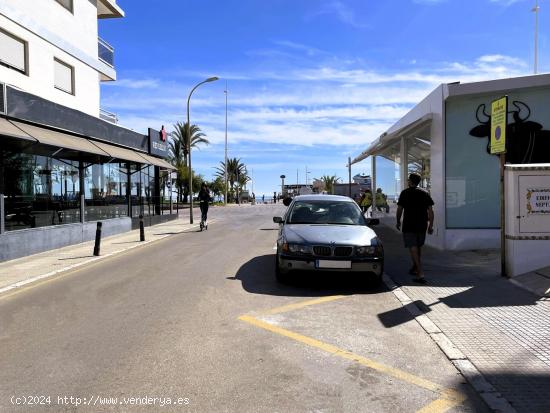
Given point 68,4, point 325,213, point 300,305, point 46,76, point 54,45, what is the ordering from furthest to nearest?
1. point 68,4
2. point 54,45
3. point 46,76
4. point 325,213
5. point 300,305

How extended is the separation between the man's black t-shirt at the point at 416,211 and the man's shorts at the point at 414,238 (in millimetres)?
58

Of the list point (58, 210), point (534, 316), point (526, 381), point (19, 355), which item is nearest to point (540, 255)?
point (534, 316)

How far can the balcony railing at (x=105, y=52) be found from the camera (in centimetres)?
2131

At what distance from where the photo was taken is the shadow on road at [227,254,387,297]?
7.56m

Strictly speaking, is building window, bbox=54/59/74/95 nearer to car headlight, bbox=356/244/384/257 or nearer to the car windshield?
the car windshield

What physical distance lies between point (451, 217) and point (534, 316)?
619cm

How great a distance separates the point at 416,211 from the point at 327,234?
1.69 m

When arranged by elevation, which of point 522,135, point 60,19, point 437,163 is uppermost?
point 60,19

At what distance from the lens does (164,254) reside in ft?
41.0

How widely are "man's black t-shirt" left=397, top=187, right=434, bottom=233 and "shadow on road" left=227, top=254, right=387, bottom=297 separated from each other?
1.21 m

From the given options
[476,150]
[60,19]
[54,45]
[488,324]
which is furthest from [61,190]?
[488,324]

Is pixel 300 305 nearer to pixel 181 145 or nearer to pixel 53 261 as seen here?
pixel 53 261

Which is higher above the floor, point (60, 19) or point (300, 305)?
point (60, 19)

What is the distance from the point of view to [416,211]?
8.38 meters
